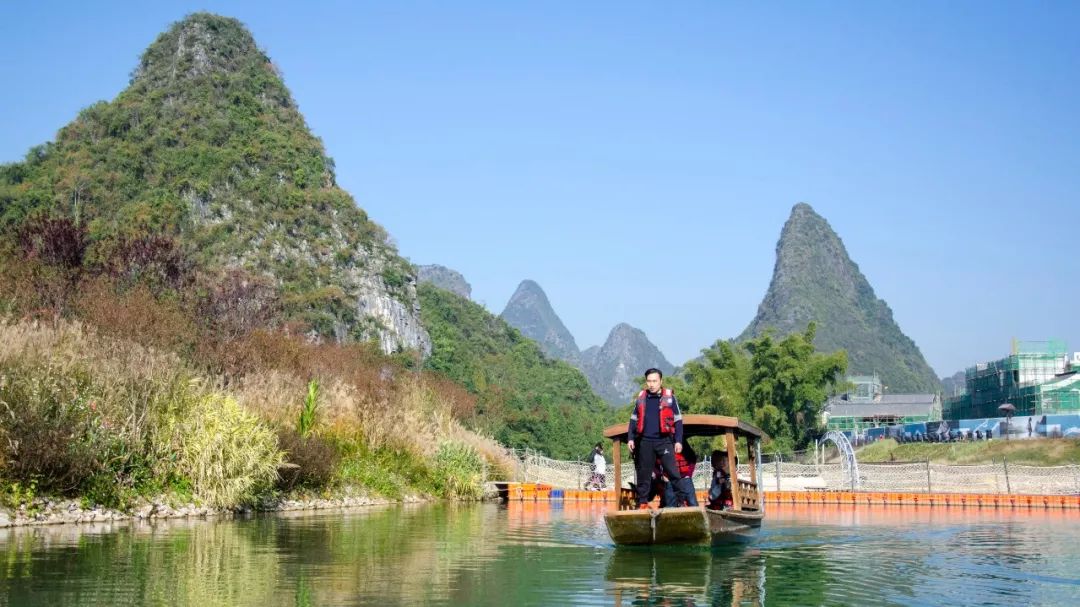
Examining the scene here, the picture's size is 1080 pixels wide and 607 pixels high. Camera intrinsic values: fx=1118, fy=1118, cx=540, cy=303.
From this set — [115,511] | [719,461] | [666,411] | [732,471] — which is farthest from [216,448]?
[666,411]

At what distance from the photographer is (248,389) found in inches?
816

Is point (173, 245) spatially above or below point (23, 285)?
above

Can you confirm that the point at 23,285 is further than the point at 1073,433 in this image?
No

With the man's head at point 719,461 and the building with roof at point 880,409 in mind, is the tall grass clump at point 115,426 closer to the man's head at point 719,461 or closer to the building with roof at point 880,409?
the man's head at point 719,461

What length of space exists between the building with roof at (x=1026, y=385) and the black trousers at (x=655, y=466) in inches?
2175

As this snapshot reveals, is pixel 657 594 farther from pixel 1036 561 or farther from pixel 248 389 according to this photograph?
pixel 248 389

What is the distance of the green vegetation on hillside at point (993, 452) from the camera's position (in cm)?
4703

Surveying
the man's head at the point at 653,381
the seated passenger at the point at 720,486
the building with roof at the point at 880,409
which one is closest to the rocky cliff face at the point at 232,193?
the building with roof at the point at 880,409

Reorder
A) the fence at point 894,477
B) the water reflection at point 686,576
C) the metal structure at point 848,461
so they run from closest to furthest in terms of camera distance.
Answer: the water reflection at point 686,576, the fence at point 894,477, the metal structure at point 848,461

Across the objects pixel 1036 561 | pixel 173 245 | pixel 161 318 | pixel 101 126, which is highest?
pixel 101 126

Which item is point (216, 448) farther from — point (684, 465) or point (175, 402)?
point (684, 465)

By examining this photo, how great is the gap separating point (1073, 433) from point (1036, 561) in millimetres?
43633

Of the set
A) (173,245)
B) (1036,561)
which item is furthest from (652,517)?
(173,245)

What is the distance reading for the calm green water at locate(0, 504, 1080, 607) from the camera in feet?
28.5
